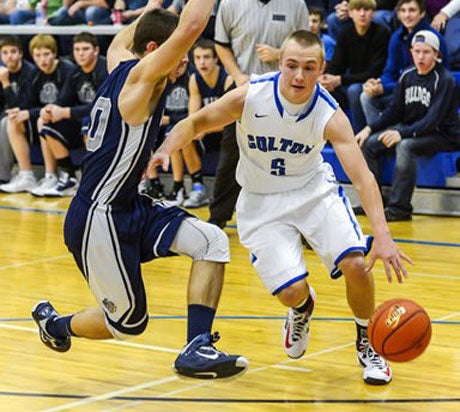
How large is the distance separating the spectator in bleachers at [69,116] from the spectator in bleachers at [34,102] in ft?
0.50

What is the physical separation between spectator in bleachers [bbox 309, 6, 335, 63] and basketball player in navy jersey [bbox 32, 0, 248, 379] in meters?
6.33

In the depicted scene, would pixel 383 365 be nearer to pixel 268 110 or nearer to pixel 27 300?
pixel 268 110

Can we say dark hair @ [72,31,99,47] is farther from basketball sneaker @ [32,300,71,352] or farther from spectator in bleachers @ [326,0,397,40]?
basketball sneaker @ [32,300,71,352]

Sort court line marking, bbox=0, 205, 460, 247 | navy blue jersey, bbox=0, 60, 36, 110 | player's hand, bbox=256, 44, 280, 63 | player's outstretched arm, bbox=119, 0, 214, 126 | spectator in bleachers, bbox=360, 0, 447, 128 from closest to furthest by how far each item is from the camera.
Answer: player's outstretched arm, bbox=119, 0, 214, 126, player's hand, bbox=256, 44, 280, 63, court line marking, bbox=0, 205, 460, 247, spectator in bleachers, bbox=360, 0, 447, 128, navy blue jersey, bbox=0, 60, 36, 110

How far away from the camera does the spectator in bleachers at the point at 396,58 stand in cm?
1112

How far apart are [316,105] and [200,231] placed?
0.89 m

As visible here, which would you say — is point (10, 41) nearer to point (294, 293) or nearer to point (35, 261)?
point (35, 261)

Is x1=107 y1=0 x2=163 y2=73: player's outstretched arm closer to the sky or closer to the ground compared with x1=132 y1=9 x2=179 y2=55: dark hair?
closer to the ground

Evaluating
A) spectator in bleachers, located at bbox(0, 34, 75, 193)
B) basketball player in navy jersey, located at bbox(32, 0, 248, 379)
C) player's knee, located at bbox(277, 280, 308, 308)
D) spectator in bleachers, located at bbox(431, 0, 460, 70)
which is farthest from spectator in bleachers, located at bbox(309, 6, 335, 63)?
basketball player in navy jersey, located at bbox(32, 0, 248, 379)

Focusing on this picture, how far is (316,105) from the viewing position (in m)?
5.59

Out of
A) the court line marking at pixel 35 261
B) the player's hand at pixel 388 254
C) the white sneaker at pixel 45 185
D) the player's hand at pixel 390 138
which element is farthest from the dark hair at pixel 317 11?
the player's hand at pixel 388 254

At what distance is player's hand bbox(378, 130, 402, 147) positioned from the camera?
10.6 m

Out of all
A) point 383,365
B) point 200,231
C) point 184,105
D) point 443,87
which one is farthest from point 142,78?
point 184,105

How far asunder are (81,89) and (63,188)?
1.14 metres
